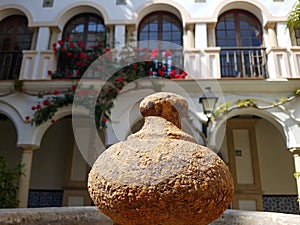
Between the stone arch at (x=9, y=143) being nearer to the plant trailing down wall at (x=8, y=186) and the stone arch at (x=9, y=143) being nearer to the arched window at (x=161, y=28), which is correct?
the plant trailing down wall at (x=8, y=186)

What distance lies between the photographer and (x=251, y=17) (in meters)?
7.73

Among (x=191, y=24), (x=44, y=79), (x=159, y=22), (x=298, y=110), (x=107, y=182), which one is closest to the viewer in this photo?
(x=107, y=182)

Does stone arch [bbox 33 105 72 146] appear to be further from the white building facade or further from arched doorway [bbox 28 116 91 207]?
arched doorway [bbox 28 116 91 207]

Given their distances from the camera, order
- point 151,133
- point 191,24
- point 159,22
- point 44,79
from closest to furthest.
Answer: point 151,133 → point 44,79 → point 191,24 → point 159,22

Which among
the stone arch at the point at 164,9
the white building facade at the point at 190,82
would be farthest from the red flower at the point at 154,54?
the stone arch at the point at 164,9

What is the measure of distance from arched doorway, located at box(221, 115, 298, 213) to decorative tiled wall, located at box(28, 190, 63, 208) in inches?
168

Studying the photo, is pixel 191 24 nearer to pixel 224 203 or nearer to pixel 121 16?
pixel 121 16

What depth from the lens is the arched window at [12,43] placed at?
7.41 m

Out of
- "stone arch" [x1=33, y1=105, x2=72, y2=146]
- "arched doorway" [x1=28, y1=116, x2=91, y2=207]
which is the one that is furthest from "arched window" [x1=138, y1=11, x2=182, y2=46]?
"arched doorway" [x1=28, y1=116, x2=91, y2=207]

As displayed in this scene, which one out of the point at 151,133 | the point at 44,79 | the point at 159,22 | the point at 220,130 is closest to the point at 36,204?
the point at 44,79

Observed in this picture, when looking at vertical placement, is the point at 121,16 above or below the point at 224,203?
above

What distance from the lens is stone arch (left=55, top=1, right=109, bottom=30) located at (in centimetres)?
762

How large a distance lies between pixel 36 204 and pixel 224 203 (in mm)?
7358

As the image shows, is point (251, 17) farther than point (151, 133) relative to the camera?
Yes
